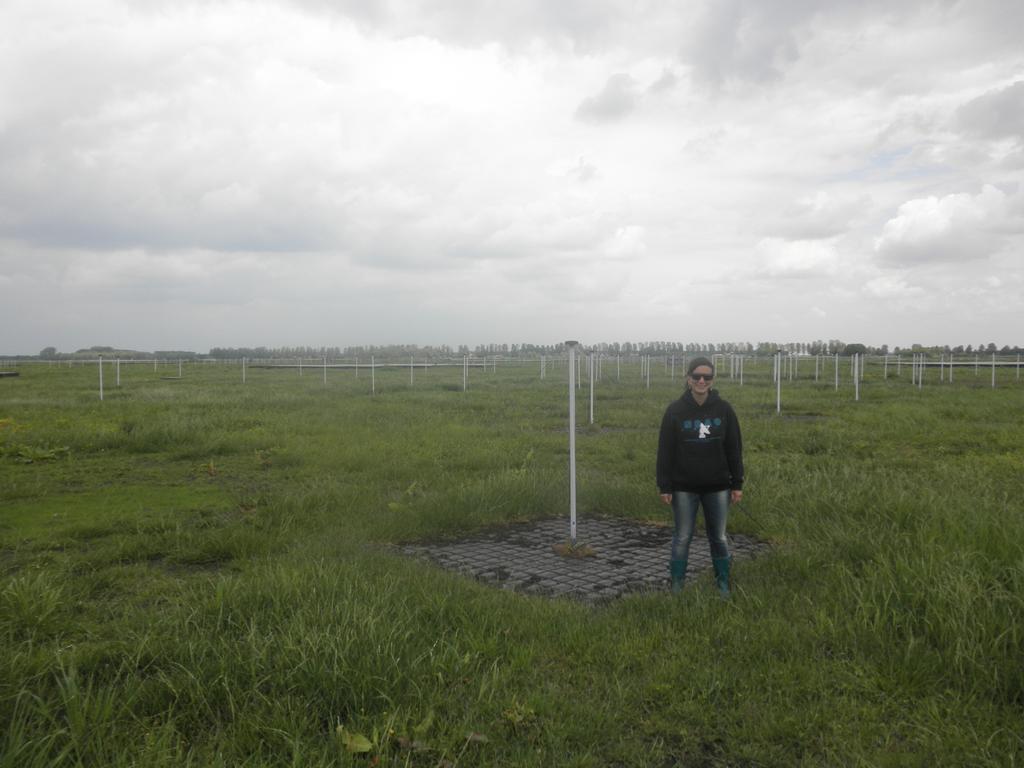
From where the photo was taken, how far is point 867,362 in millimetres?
51406

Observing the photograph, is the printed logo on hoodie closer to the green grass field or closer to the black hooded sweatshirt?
the black hooded sweatshirt

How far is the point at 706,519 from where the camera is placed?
15.9 ft

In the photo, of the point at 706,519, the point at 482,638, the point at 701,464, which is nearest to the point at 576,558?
the point at 706,519

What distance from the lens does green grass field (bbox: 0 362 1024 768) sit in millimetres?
3064

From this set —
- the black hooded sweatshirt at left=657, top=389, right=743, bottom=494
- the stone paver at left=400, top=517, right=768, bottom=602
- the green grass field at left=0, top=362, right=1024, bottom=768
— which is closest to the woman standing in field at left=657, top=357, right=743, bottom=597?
the black hooded sweatshirt at left=657, top=389, right=743, bottom=494

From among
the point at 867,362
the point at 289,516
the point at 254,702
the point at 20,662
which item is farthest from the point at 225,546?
the point at 867,362

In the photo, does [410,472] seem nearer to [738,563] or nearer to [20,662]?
[738,563]

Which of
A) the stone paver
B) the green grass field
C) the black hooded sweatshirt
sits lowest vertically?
the stone paver

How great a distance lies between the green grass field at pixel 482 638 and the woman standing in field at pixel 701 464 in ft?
1.12

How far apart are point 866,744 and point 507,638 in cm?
176

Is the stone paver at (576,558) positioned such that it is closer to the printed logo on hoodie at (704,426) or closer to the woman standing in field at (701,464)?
the woman standing in field at (701,464)

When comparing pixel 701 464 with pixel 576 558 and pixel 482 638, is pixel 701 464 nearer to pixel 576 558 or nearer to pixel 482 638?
pixel 576 558

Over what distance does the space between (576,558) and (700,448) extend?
5.15 feet

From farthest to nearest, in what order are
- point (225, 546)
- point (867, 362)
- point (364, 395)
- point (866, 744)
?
1. point (867, 362)
2. point (364, 395)
3. point (225, 546)
4. point (866, 744)
